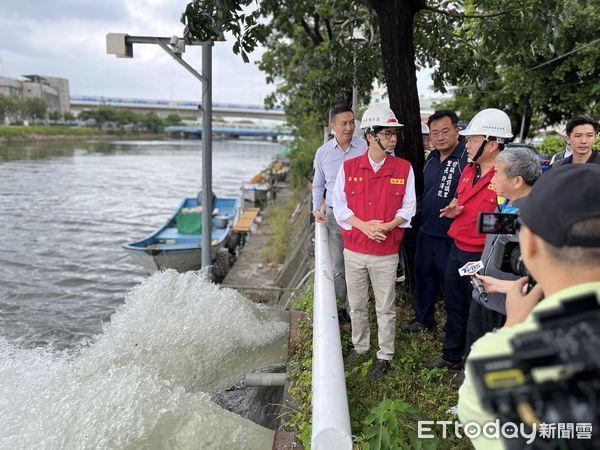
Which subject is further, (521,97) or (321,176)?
(521,97)

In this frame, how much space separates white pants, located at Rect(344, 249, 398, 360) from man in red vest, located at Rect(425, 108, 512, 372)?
0.40m

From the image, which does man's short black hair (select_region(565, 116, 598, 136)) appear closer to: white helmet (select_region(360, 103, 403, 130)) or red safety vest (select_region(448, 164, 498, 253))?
red safety vest (select_region(448, 164, 498, 253))

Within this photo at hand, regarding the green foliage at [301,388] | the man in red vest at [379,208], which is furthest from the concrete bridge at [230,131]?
the man in red vest at [379,208]

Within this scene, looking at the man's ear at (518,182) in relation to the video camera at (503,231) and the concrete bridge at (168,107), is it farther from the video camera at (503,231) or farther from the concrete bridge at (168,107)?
the concrete bridge at (168,107)

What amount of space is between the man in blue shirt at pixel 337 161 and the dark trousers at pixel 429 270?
2.24ft

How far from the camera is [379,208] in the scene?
10.7ft

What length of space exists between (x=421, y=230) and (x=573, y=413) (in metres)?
2.89

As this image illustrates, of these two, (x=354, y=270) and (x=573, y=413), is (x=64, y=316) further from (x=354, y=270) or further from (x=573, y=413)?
(x=573, y=413)

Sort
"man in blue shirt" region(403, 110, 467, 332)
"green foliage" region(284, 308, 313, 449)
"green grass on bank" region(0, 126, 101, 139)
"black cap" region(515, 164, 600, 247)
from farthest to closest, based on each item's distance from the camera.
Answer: "green grass on bank" region(0, 126, 101, 139)
"man in blue shirt" region(403, 110, 467, 332)
"green foliage" region(284, 308, 313, 449)
"black cap" region(515, 164, 600, 247)

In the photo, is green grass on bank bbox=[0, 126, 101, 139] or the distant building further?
the distant building

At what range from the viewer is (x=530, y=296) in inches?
59.8

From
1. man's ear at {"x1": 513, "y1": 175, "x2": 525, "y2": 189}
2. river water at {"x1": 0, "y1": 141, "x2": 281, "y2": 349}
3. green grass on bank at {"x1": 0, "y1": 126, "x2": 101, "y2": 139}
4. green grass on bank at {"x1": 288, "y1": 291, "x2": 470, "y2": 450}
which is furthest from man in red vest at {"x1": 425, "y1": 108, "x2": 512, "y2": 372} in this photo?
green grass on bank at {"x1": 0, "y1": 126, "x2": 101, "y2": 139}

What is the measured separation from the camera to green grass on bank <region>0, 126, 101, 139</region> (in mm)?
53812

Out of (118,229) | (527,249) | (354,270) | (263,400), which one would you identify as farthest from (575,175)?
(118,229)
